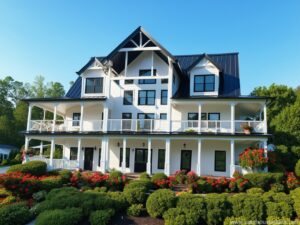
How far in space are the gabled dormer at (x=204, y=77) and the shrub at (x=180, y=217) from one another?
41.1 ft

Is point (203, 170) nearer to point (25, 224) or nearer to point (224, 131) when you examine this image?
point (224, 131)

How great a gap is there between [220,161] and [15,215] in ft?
50.9

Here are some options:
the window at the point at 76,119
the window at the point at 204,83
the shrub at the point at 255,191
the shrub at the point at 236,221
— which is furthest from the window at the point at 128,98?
the shrub at the point at 236,221

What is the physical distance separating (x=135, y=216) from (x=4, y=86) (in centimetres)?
6024

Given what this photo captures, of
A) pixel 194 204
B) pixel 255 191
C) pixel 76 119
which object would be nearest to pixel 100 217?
pixel 194 204

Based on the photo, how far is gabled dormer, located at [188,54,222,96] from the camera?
75.3 feet

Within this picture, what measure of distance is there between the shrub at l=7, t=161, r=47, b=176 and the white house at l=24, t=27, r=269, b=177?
2.16m

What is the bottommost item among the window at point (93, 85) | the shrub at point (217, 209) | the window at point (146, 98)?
the shrub at point (217, 209)

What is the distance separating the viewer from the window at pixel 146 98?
960 inches

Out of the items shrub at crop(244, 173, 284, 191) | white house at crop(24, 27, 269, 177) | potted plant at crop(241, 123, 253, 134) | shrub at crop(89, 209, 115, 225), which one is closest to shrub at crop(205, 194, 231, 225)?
shrub at crop(89, 209, 115, 225)

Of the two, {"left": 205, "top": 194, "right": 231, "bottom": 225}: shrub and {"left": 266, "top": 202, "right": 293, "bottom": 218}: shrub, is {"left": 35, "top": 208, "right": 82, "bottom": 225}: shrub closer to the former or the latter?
{"left": 205, "top": 194, "right": 231, "bottom": 225}: shrub

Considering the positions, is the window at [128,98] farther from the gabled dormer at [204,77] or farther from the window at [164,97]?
the gabled dormer at [204,77]

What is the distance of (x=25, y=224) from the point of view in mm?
12578

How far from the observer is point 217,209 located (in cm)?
1233
